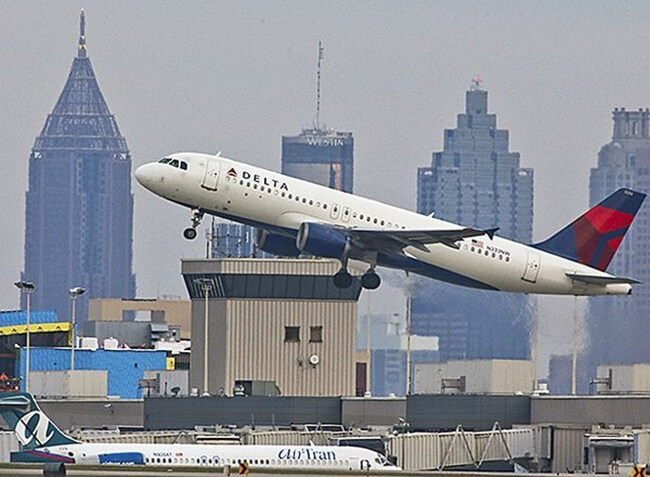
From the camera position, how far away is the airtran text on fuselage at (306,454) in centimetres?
10431

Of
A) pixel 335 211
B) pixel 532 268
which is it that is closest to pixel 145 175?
pixel 335 211

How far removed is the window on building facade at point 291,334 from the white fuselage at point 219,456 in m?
48.4

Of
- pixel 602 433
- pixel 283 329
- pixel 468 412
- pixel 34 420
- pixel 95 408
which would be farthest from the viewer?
pixel 283 329

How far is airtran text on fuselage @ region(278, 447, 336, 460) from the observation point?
104312 mm

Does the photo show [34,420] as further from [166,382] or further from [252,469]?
[166,382]

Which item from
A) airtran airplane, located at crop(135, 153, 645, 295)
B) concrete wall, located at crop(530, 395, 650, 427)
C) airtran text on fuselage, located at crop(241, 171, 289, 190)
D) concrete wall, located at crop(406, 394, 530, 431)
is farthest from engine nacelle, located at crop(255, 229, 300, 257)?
concrete wall, located at crop(530, 395, 650, 427)

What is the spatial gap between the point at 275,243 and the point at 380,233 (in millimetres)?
5671

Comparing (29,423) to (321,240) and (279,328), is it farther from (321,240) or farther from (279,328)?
(279,328)

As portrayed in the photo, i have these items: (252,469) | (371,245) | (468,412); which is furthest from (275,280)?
(252,469)

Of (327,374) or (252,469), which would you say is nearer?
(252,469)

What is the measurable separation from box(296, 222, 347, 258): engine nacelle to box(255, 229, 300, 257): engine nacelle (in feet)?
8.05

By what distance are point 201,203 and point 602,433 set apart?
21030 millimetres

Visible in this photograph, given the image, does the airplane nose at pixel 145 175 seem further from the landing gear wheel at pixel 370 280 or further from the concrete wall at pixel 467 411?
the concrete wall at pixel 467 411

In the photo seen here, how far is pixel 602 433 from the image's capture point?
117 metres
